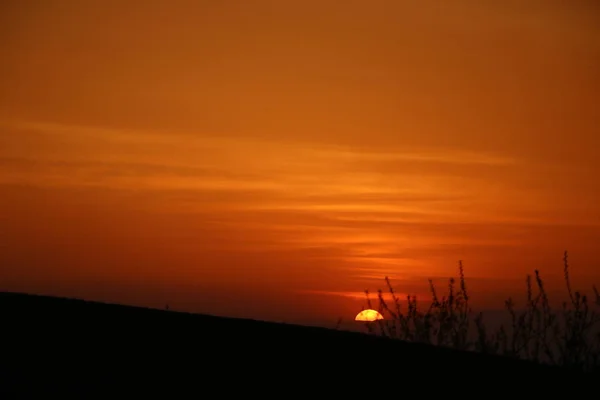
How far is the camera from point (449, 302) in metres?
8.77

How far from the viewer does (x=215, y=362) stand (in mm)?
5809

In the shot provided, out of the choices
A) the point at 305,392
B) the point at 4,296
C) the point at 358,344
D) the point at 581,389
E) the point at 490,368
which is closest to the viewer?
the point at 305,392

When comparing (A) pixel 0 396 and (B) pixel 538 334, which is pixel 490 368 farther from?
(A) pixel 0 396

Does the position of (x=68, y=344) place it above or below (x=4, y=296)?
below

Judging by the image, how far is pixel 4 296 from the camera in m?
7.55

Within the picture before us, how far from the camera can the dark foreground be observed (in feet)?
17.2

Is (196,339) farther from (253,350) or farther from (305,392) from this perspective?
(305,392)

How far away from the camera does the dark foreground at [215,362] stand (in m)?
5.25

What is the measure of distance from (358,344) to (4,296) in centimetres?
290

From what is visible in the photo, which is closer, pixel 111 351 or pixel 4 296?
pixel 111 351

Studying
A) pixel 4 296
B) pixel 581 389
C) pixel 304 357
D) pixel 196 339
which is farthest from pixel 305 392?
pixel 4 296

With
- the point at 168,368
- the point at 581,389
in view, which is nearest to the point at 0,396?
the point at 168,368

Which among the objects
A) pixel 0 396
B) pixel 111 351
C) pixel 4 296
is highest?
pixel 4 296

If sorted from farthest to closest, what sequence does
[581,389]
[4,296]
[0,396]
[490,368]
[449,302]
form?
[449,302], [4,296], [490,368], [581,389], [0,396]
